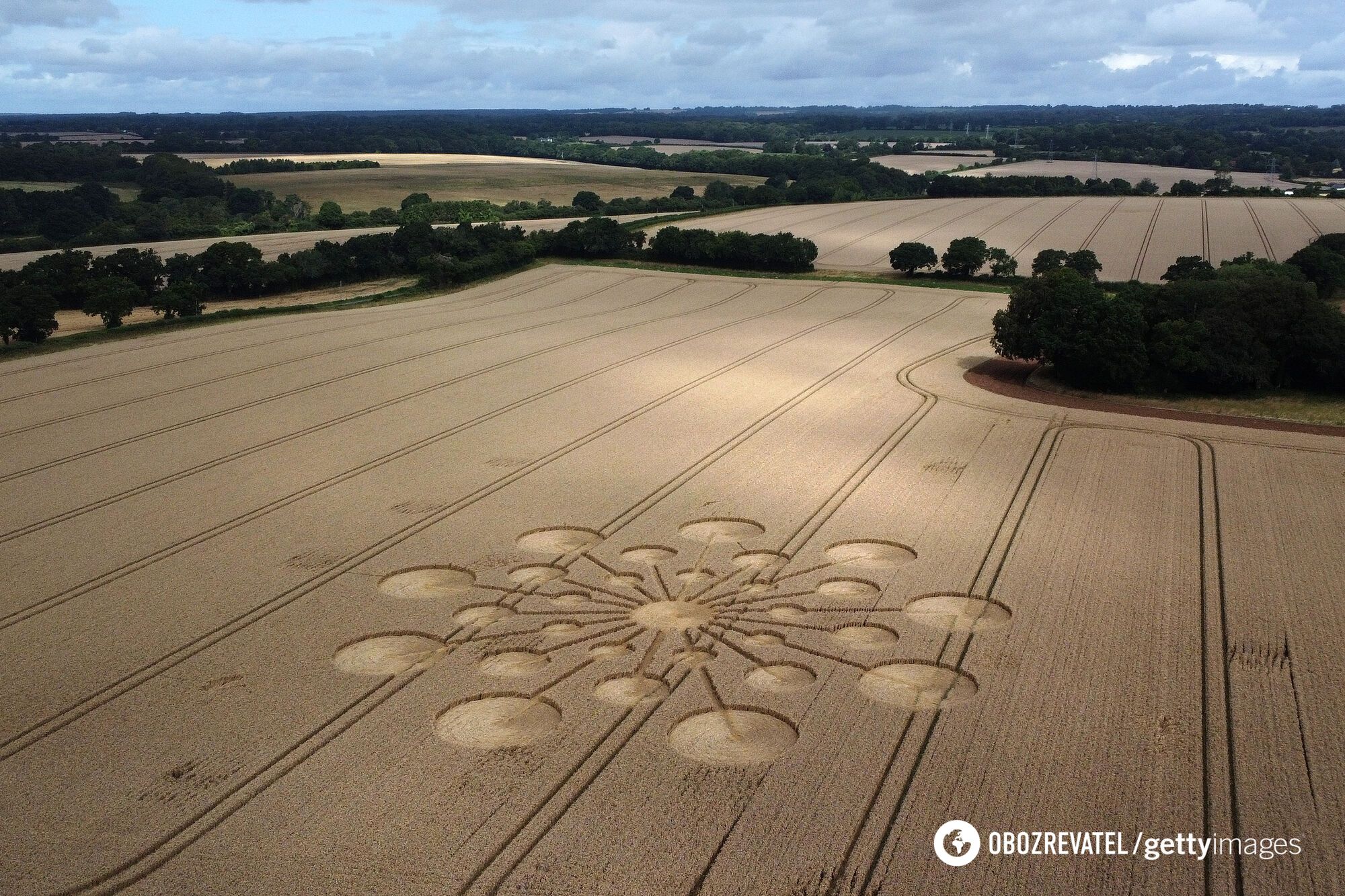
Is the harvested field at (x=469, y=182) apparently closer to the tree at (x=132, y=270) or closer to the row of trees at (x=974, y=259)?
the tree at (x=132, y=270)

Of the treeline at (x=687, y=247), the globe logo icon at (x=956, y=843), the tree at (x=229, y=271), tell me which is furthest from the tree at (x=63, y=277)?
the globe logo icon at (x=956, y=843)

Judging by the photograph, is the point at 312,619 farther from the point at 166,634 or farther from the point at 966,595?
the point at 966,595

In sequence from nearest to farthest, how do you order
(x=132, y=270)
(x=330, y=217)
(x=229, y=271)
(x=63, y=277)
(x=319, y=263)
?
(x=63, y=277), (x=132, y=270), (x=229, y=271), (x=319, y=263), (x=330, y=217)

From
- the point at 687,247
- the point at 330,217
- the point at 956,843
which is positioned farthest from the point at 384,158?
the point at 956,843

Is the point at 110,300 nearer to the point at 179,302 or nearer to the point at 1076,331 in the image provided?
the point at 179,302

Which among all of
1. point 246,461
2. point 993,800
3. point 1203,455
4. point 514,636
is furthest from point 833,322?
point 993,800

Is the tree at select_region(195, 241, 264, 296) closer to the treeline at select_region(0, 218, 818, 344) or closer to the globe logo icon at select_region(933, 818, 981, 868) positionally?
the treeline at select_region(0, 218, 818, 344)
